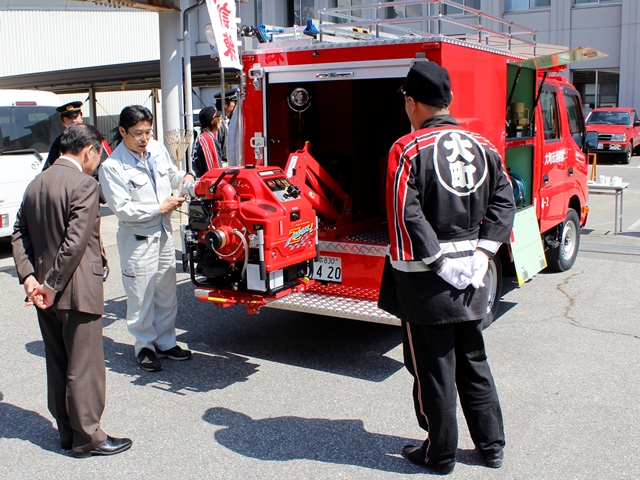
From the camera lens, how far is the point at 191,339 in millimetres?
6047

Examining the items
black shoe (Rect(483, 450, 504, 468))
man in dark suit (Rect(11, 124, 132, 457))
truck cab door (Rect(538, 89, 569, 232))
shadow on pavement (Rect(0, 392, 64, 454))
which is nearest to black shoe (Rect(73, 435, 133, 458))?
man in dark suit (Rect(11, 124, 132, 457))

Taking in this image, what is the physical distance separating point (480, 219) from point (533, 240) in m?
3.16

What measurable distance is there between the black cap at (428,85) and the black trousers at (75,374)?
2.12 meters

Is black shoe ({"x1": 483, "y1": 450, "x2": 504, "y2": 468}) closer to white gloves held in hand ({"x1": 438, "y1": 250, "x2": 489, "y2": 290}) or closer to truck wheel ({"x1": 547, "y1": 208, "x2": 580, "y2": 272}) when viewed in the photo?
white gloves held in hand ({"x1": 438, "y1": 250, "x2": 489, "y2": 290})

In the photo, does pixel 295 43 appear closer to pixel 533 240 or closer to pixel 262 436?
pixel 533 240

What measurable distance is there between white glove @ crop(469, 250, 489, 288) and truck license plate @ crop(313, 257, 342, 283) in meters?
2.07

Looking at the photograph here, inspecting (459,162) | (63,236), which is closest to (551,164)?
(459,162)

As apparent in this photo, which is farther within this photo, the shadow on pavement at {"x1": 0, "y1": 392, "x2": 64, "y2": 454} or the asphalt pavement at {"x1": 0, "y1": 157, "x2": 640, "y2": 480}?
the shadow on pavement at {"x1": 0, "y1": 392, "x2": 64, "y2": 454}

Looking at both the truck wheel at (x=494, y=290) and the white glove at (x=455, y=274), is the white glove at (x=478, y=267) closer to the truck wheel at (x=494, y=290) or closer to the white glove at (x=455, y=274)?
the white glove at (x=455, y=274)

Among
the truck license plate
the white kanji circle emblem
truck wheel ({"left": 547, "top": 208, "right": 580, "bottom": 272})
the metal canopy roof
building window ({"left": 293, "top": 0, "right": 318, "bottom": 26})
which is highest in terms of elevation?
building window ({"left": 293, "top": 0, "right": 318, "bottom": 26})

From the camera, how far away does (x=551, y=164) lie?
285 inches

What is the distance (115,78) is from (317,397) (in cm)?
1403

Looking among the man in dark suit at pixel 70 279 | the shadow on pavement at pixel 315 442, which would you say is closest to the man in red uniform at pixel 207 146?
the man in dark suit at pixel 70 279

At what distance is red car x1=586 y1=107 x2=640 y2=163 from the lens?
2280 cm
